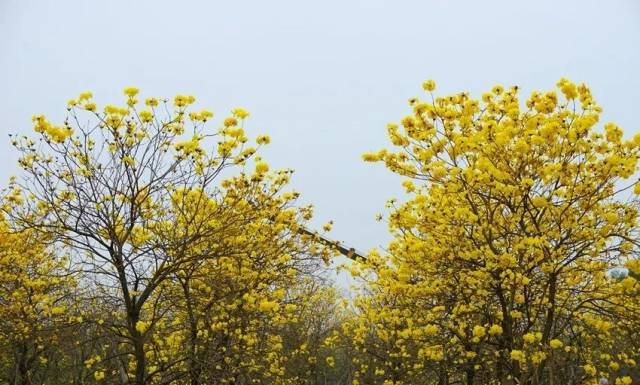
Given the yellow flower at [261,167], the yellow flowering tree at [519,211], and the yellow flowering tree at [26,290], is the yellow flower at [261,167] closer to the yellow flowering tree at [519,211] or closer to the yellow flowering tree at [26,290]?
the yellow flowering tree at [519,211]

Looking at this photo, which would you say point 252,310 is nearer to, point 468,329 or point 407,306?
point 407,306

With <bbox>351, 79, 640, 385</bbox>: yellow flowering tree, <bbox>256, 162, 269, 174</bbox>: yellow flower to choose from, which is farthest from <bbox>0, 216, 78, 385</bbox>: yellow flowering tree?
<bbox>351, 79, 640, 385</bbox>: yellow flowering tree

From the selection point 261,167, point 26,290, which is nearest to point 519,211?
point 261,167

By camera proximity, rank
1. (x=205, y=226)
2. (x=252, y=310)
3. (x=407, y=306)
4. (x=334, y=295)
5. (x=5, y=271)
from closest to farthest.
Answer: (x=205, y=226) → (x=407, y=306) → (x=252, y=310) → (x=5, y=271) → (x=334, y=295)

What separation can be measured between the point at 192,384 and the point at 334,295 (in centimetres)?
1094

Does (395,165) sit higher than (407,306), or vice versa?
(395,165)

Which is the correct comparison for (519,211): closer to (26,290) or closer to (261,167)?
(261,167)

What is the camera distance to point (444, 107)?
17.9ft

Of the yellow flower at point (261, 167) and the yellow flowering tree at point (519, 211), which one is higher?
the yellow flower at point (261, 167)

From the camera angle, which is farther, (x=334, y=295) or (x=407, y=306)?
(x=334, y=295)

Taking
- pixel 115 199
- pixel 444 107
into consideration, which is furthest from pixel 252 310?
pixel 444 107

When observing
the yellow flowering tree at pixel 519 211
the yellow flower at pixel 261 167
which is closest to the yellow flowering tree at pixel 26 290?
the yellow flower at pixel 261 167

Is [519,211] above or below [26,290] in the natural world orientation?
below

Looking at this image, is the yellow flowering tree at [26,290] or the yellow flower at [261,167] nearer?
the yellow flower at [261,167]
